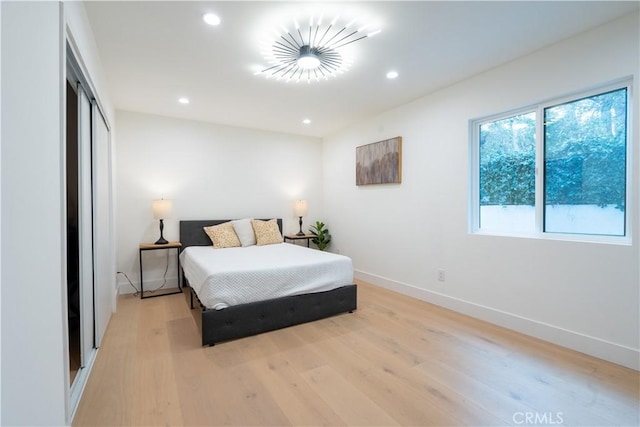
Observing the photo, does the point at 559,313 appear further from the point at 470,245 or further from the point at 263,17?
the point at 263,17

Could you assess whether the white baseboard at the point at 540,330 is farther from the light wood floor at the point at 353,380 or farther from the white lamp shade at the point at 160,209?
the white lamp shade at the point at 160,209

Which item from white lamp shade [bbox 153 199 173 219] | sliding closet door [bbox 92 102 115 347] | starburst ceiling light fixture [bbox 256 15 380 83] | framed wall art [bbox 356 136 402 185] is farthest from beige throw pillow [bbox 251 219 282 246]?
starburst ceiling light fixture [bbox 256 15 380 83]

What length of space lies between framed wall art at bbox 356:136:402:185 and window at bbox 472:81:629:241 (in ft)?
3.24

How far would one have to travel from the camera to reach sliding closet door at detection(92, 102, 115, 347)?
2.36m

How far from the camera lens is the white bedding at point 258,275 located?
2500 mm

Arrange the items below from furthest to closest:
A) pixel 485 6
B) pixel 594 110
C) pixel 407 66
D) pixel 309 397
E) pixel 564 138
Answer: pixel 407 66, pixel 564 138, pixel 594 110, pixel 485 6, pixel 309 397

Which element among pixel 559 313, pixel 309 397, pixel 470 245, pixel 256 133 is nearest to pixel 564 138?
pixel 470 245

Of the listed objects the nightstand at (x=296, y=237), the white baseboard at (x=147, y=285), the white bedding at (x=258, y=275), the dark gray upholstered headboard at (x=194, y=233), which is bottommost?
the white baseboard at (x=147, y=285)

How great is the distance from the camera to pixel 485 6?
1967 mm

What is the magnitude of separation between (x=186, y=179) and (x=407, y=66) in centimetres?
341

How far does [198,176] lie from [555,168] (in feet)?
14.5

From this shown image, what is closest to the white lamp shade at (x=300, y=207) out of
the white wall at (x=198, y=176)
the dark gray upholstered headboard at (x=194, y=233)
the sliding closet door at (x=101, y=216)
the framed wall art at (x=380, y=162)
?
the white wall at (x=198, y=176)
